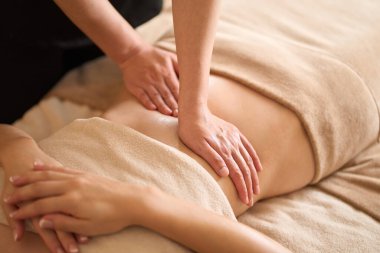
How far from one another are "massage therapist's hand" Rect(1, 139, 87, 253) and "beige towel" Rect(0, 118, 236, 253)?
0.04 m

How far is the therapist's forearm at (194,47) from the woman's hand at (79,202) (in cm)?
34

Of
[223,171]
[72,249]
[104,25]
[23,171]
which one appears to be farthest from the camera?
[104,25]

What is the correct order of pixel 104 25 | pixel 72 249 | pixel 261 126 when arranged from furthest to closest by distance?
1. pixel 104 25
2. pixel 261 126
3. pixel 72 249

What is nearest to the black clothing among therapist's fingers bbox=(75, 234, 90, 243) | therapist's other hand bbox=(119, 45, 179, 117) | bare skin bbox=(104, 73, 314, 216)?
therapist's other hand bbox=(119, 45, 179, 117)

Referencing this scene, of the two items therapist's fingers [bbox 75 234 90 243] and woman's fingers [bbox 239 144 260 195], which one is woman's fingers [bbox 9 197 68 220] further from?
woman's fingers [bbox 239 144 260 195]

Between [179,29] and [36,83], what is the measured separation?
521 millimetres

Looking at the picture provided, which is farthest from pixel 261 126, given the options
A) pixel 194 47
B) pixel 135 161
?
pixel 135 161

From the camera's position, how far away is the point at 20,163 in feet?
3.39

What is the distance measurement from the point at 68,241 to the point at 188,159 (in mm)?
317

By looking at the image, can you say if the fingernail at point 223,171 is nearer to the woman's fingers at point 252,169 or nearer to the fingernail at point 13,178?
the woman's fingers at point 252,169

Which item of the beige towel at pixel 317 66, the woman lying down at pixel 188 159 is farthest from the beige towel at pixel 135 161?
the beige towel at pixel 317 66

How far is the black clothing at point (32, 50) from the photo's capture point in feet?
4.53

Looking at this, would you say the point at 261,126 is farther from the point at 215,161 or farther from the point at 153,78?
the point at 153,78

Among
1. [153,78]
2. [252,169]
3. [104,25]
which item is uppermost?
[104,25]
